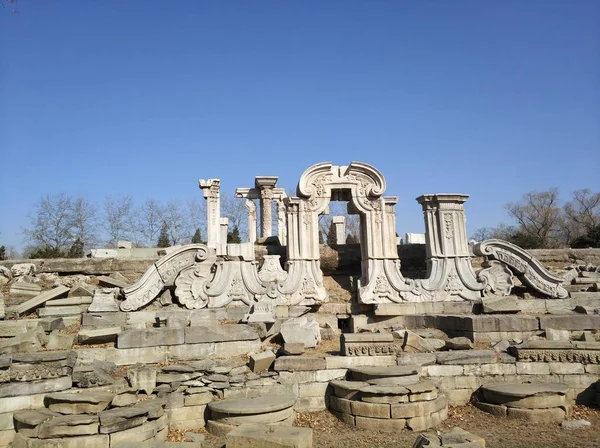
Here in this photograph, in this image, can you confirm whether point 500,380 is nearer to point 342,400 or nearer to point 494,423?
point 494,423

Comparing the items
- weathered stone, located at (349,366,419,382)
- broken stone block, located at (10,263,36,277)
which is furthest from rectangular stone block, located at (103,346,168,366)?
broken stone block, located at (10,263,36,277)

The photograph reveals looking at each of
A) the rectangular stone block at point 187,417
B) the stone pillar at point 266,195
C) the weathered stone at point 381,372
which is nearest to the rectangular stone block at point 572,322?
the weathered stone at point 381,372

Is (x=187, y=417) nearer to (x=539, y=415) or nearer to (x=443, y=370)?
(x=443, y=370)

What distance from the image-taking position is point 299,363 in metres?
6.92

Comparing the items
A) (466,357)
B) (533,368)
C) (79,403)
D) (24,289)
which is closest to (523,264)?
(533,368)

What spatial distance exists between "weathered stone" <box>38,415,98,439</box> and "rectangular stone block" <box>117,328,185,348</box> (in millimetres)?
2054

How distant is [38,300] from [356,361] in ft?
22.2

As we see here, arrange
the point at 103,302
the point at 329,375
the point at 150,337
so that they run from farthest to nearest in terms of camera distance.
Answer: the point at 103,302
the point at 150,337
the point at 329,375

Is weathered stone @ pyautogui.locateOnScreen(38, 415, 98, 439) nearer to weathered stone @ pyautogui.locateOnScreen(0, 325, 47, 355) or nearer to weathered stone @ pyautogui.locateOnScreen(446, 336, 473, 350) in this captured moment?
weathered stone @ pyautogui.locateOnScreen(0, 325, 47, 355)

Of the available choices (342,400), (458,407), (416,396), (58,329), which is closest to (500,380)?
(458,407)

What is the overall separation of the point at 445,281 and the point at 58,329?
8186mm

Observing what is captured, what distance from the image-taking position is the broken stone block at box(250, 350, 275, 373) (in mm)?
6875

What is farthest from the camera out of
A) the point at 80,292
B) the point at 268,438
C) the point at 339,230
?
the point at 339,230

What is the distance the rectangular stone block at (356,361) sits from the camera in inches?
276
